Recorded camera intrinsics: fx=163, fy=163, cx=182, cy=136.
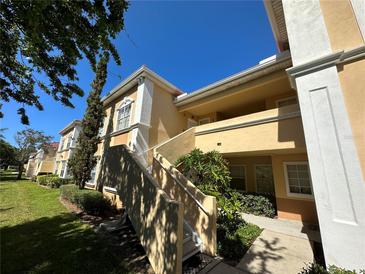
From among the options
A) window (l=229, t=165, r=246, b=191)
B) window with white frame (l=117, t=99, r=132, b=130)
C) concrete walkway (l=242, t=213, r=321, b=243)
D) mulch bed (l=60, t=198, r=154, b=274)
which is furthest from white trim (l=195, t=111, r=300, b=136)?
mulch bed (l=60, t=198, r=154, b=274)

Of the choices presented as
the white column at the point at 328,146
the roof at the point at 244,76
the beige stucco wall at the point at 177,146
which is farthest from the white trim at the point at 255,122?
the roof at the point at 244,76

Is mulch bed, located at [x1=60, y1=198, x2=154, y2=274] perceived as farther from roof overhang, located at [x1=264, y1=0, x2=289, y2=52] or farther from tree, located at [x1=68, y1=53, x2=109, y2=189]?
roof overhang, located at [x1=264, y1=0, x2=289, y2=52]

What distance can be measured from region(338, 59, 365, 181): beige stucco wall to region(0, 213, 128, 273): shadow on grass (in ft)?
22.2

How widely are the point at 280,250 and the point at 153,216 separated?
174 inches

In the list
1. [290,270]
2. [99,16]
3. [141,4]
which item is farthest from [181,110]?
[290,270]

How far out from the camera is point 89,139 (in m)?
12.3

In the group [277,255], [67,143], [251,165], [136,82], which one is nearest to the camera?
[277,255]

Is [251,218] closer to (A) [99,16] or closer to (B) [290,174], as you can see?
(B) [290,174]

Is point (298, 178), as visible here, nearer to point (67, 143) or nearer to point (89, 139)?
point (89, 139)

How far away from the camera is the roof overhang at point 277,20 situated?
7.54 m

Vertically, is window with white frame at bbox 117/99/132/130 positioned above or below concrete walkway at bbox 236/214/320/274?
above

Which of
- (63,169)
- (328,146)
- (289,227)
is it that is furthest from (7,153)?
(328,146)

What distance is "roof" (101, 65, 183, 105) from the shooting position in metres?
10.7

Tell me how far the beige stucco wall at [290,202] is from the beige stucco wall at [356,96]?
5090 millimetres
